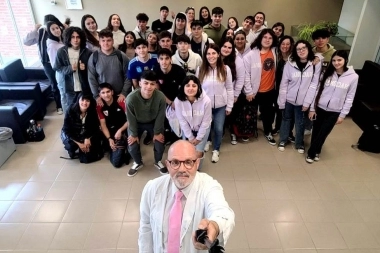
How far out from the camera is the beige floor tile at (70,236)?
2.71 m

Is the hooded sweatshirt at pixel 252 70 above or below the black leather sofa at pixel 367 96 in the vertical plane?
above

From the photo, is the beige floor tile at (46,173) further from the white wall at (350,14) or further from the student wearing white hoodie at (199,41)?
the white wall at (350,14)

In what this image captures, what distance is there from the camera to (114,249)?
105 inches

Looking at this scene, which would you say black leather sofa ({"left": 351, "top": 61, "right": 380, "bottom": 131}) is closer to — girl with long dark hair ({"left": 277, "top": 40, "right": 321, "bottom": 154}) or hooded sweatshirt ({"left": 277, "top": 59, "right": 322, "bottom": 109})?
girl with long dark hair ({"left": 277, "top": 40, "right": 321, "bottom": 154})

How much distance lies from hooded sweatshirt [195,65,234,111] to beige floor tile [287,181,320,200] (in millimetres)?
1337

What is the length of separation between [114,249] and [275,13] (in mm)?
6449

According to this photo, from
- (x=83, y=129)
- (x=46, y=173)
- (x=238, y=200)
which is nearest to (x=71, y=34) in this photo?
(x=83, y=129)

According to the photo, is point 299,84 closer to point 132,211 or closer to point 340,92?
point 340,92

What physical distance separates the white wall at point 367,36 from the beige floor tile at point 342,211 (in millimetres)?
3168

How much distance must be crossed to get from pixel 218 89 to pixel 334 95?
A: 1410 millimetres

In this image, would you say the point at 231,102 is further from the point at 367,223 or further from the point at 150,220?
the point at 150,220

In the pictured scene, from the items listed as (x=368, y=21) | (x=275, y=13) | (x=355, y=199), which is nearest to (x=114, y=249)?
(x=355, y=199)

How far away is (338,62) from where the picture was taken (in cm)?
322

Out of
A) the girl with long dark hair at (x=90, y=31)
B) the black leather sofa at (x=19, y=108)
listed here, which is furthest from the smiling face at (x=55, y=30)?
the black leather sofa at (x=19, y=108)
